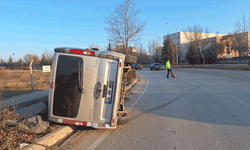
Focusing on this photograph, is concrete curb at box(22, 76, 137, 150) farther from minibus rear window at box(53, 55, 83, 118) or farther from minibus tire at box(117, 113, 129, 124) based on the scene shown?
minibus tire at box(117, 113, 129, 124)

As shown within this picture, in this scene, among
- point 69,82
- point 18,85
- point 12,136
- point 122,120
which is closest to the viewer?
point 12,136

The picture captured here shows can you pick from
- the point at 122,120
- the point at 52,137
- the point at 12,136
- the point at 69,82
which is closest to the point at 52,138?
the point at 52,137

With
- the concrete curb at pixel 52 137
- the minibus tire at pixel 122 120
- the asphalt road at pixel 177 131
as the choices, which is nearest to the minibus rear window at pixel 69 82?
the concrete curb at pixel 52 137

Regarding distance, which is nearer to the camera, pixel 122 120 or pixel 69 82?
pixel 69 82

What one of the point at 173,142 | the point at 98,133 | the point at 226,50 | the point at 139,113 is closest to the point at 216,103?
the point at 139,113

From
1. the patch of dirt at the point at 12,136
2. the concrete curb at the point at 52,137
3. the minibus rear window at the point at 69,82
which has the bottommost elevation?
the concrete curb at the point at 52,137

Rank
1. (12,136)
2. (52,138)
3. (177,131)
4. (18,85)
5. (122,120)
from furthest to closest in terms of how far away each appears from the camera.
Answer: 1. (18,85)
2. (122,120)
3. (177,131)
4. (52,138)
5. (12,136)

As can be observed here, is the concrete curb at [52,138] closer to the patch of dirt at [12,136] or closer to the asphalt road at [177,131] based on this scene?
the patch of dirt at [12,136]

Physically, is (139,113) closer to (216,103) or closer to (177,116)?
(177,116)

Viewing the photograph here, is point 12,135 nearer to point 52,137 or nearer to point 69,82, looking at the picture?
point 52,137

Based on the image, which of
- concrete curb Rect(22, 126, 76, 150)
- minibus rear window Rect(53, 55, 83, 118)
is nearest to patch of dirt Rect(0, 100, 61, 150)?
concrete curb Rect(22, 126, 76, 150)

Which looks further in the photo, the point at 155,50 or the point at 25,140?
the point at 155,50

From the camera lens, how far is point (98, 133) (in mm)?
4812

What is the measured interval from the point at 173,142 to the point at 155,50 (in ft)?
247
